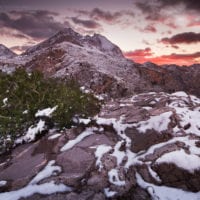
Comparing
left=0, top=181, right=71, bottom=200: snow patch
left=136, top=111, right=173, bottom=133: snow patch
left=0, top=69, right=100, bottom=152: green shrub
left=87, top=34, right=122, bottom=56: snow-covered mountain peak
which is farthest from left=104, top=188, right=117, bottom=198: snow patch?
left=87, top=34, right=122, bottom=56: snow-covered mountain peak

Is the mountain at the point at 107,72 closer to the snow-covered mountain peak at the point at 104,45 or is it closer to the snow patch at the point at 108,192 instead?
the snow-covered mountain peak at the point at 104,45

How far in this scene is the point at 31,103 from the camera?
15.5 metres

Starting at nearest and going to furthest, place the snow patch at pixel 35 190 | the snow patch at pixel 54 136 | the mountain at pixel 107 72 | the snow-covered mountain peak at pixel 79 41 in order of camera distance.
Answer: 1. the snow patch at pixel 35 190
2. the snow patch at pixel 54 136
3. the mountain at pixel 107 72
4. the snow-covered mountain peak at pixel 79 41

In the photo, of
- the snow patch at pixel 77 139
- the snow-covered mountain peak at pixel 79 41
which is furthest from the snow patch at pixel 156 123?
the snow-covered mountain peak at pixel 79 41

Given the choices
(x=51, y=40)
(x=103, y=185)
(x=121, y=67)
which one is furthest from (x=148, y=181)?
(x=51, y=40)

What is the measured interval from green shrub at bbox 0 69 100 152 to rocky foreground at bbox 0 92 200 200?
0.86 meters

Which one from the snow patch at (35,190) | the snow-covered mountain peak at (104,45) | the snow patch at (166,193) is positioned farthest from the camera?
the snow-covered mountain peak at (104,45)

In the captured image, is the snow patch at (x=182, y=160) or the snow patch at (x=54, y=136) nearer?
the snow patch at (x=182, y=160)

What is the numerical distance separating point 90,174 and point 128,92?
2445 centimetres

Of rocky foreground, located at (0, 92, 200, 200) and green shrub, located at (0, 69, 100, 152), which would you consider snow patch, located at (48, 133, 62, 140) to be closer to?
rocky foreground, located at (0, 92, 200, 200)

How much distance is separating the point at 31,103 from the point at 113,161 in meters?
5.98

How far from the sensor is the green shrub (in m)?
14.2

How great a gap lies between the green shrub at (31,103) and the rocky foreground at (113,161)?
0.86 metres

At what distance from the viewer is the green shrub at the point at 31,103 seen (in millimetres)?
14203
